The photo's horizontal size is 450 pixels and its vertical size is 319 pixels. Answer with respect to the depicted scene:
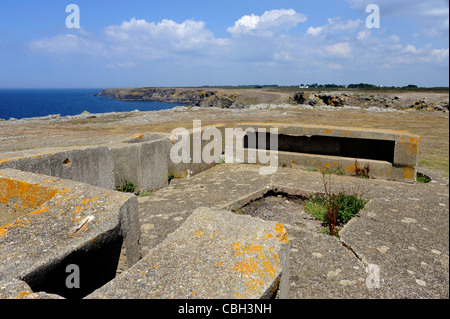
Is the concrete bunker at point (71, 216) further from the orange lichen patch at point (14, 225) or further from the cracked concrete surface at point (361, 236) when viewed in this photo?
the cracked concrete surface at point (361, 236)

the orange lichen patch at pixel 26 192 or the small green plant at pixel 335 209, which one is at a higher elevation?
the orange lichen patch at pixel 26 192

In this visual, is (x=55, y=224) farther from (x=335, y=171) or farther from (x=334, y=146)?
(x=334, y=146)

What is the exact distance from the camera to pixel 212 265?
2.04m

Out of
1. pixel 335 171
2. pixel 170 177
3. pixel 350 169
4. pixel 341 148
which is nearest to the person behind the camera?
pixel 170 177

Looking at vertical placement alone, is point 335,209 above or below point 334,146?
below

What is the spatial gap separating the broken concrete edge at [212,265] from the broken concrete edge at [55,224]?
473 mm

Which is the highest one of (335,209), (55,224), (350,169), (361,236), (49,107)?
(49,107)

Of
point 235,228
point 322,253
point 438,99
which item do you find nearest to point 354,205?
point 322,253

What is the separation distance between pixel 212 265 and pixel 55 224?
1303 millimetres

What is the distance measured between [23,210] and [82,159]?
187cm

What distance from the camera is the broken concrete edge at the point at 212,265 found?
70.8 inches

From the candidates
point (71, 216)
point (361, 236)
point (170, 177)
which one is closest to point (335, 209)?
point (361, 236)

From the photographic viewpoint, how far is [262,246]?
2.25 m

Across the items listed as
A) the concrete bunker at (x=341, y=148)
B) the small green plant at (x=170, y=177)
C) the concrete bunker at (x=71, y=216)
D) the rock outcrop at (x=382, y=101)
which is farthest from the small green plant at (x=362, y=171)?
the rock outcrop at (x=382, y=101)
